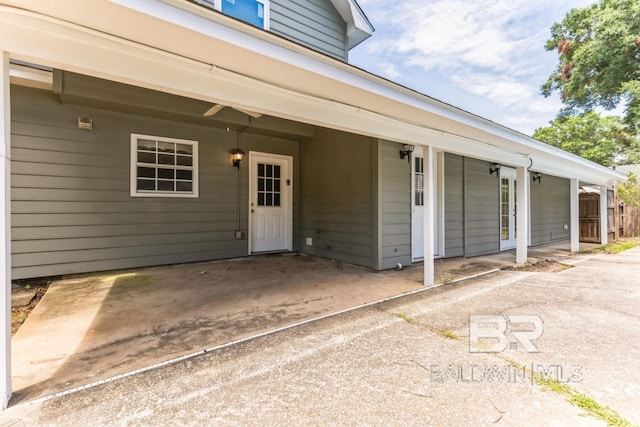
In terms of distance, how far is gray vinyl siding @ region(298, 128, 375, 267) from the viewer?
4.89 m

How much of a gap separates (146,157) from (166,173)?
1.27 feet

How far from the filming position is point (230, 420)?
145 centimetres

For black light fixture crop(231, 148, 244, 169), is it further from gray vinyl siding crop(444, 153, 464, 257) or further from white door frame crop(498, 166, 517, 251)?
white door frame crop(498, 166, 517, 251)

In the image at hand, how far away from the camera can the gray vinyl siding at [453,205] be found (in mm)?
5828

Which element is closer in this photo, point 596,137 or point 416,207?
point 416,207

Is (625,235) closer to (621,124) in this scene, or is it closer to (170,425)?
(621,124)

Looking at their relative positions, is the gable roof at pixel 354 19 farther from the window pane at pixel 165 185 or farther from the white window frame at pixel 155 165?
the window pane at pixel 165 185

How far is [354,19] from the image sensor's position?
6.00 metres

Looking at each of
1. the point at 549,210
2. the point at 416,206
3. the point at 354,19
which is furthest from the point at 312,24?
the point at 549,210

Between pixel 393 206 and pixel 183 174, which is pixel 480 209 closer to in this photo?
pixel 393 206

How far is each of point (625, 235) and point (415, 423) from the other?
13.0 m

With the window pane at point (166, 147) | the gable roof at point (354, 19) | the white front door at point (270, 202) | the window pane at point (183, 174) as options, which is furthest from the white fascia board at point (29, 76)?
the gable roof at point (354, 19)

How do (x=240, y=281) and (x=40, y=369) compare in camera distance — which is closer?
(x=40, y=369)

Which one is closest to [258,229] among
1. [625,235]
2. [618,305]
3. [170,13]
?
[170,13]
